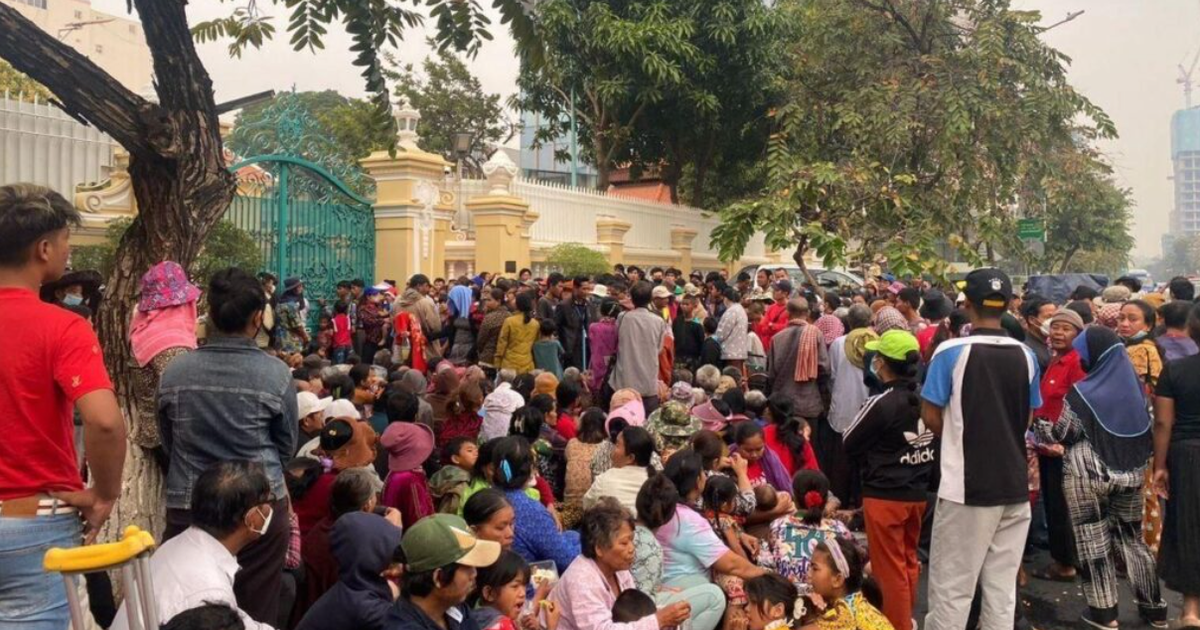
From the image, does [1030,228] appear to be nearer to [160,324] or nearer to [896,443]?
[896,443]

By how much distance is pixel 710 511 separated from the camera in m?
4.87

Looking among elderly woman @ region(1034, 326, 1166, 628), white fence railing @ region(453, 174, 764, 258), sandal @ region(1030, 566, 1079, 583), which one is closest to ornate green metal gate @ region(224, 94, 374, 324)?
white fence railing @ region(453, 174, 764, 258)

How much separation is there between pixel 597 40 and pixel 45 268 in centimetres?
1860

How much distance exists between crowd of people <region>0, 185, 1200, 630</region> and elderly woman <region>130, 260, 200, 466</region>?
0.01 meters

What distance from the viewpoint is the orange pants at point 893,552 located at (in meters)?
4.66

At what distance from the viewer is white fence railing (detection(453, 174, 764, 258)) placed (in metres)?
15.8

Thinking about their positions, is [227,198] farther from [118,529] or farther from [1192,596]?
[1192,596]

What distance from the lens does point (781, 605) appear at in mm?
3975

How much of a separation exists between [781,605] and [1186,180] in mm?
209910

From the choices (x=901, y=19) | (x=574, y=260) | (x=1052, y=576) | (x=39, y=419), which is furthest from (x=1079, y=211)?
(x=39, y=419)

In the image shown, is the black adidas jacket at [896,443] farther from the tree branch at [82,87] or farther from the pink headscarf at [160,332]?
the tree branch at [82,87]

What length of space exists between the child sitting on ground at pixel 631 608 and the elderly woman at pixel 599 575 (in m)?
0.03

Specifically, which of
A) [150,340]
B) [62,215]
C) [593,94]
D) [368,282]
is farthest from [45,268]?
[593,94]

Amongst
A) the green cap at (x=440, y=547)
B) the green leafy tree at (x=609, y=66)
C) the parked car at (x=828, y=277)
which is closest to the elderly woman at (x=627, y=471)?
the green cap at (x=440, y=547)
